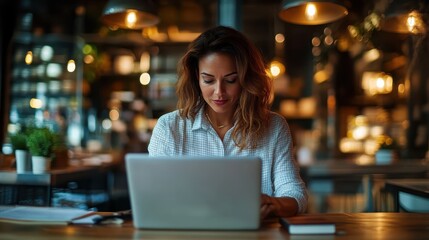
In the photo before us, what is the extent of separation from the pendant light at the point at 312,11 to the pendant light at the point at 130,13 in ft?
3.11

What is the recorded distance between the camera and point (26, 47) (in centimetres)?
724

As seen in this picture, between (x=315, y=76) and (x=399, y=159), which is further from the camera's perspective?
(x=315, y=76)

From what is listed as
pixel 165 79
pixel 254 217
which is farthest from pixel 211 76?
pixel 165 79

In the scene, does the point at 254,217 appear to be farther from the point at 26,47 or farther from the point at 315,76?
the point at 315,76

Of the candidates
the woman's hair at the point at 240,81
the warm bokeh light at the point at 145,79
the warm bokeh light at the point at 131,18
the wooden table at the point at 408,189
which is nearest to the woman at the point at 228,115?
the woman's hair at the point at 240,81

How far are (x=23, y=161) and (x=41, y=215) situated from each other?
195cm

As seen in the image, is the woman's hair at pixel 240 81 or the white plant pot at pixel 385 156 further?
the white plant pot at pixel 385 156

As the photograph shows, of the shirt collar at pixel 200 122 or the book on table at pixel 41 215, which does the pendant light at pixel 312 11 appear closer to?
the shirt collar at pixel 200 122

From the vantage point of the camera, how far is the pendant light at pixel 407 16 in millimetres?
3480

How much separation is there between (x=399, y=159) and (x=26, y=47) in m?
5.17

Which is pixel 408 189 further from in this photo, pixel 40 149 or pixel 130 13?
pixel 40 149

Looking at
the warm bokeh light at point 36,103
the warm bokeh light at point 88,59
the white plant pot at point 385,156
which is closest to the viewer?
the white plant pot at point 385,156

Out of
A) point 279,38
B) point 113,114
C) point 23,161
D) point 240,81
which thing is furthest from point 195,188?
point 279,38

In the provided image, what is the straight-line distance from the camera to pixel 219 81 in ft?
6.68
